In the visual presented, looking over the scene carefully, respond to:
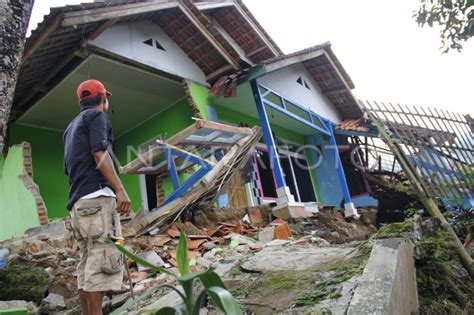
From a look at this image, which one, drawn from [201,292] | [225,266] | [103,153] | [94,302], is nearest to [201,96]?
[225,266]

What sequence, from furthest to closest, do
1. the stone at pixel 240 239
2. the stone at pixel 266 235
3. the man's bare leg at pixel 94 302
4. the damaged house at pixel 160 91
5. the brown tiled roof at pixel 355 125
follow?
the brown tiled roof at pixel 355 125
the damaged house at pixel 160 91
the stone at pixel 266 235
the stone at pixel 240 239
the man's bare leg at pixel 94 302

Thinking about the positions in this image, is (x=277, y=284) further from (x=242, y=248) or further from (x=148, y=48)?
(x=148, y=48)

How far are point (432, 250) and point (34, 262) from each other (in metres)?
3.59

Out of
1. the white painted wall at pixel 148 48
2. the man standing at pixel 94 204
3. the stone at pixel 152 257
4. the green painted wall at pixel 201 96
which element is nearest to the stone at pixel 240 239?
the stone at pixel 152 257

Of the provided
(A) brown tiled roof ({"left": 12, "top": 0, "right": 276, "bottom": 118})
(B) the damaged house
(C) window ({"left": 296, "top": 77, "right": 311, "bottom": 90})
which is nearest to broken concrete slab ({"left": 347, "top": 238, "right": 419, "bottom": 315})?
(B) the damaged house

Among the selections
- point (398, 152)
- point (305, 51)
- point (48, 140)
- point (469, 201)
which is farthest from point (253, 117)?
point (398, 152)

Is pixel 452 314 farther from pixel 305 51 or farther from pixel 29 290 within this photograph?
pixel 305 51

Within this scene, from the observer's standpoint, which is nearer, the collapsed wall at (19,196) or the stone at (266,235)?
the stone at (266,235)

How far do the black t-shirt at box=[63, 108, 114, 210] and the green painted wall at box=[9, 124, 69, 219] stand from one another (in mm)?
6662

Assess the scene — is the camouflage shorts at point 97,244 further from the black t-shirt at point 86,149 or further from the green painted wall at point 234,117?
the green painted wall at point 234,117

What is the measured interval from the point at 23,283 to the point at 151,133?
608 cm

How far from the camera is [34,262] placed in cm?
367

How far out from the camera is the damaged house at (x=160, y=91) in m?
6.01

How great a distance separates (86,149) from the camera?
2.43 metres
